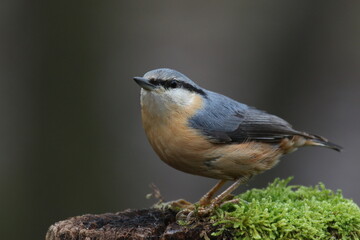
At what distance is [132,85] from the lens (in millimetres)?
8945

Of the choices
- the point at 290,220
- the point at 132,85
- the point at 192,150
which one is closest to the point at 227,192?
the point at 192,150

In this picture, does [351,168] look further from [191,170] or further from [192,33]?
[191,170]

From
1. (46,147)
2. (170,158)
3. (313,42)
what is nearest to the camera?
(170,158)

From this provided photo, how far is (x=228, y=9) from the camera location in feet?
33.6

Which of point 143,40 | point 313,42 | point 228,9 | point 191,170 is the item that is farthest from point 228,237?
point 228,9

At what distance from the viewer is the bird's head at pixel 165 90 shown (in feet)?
13.9

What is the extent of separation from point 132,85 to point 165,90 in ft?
15.4

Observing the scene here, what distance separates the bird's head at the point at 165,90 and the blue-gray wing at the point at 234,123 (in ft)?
0.62

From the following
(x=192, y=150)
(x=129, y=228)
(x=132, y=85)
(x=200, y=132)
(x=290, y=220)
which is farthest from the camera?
(x=132, y=85)

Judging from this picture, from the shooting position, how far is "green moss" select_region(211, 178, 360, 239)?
11.3 ft

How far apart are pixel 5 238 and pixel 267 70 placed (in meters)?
5.06

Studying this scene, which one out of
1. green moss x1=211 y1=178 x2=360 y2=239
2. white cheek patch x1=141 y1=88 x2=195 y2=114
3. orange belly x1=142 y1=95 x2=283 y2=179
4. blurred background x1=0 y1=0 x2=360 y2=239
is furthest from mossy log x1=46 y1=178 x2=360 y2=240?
blurred background x1=0 y1=0 x2=360 y2=239

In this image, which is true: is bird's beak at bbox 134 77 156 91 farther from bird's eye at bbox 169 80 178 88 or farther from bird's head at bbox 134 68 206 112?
bird's eye at bbox 169 80 178 88

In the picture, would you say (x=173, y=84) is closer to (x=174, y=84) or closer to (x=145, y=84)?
(x=174, y=84)
